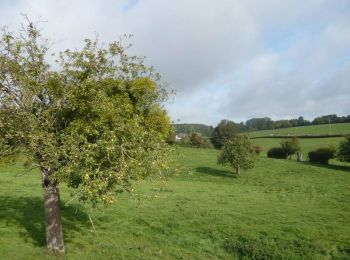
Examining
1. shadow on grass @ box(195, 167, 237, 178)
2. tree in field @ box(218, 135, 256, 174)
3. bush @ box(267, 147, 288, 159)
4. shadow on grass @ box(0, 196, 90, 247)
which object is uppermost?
bush @ box(267, 147, 288, 159)

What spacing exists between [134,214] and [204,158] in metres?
38.2

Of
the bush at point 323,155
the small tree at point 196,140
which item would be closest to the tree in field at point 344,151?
the bush at point 323,155

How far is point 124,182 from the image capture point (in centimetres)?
1611

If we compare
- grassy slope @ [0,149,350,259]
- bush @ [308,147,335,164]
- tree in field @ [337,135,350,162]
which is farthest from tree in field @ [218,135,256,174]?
bush @ [308,147,335,164]

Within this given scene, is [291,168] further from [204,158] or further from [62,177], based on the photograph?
[62,177]

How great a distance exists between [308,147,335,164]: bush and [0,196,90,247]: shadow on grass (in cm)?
4742

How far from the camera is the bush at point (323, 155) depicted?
2522 inches

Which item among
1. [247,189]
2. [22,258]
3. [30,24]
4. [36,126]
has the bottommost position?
[22,258]

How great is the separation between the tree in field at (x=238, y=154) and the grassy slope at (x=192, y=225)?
36.0 ft

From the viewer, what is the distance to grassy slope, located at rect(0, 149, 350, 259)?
2011cm

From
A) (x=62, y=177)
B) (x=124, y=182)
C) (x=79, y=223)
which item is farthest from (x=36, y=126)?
(x=79, y=223)

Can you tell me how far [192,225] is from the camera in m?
24.5

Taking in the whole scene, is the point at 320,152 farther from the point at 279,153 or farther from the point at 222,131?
the point at 222,131

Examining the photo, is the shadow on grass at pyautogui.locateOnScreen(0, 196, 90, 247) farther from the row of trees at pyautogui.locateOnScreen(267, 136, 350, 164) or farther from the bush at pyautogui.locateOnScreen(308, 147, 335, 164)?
the bush at pyautogui.locateOnScreen(308, 147, 335, 164)
